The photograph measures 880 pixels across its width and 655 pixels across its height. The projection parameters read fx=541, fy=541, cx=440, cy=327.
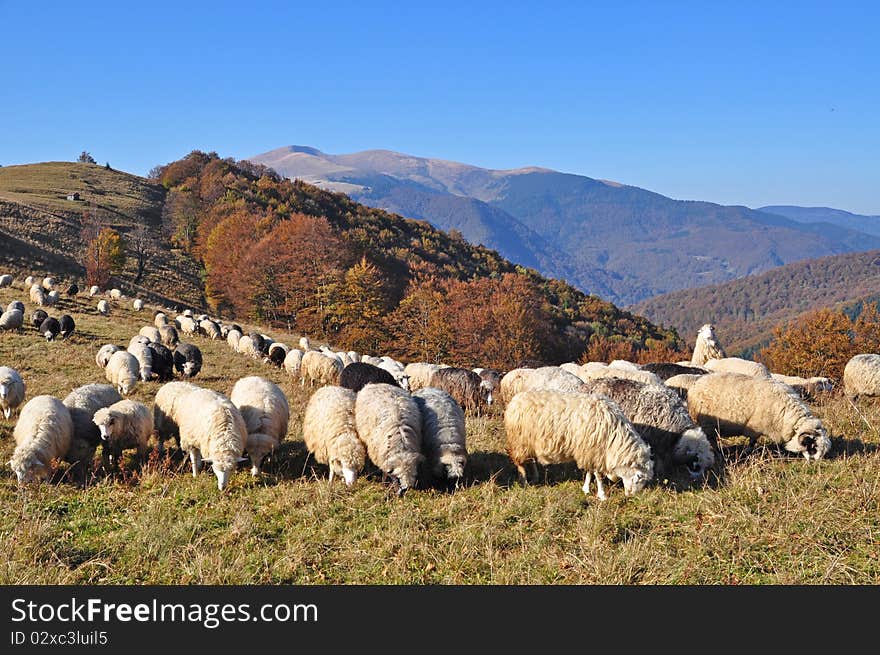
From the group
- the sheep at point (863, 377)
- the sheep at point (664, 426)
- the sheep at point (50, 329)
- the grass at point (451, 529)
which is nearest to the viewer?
the grass at point (451, 529)

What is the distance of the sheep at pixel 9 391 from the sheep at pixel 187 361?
577 centimetres

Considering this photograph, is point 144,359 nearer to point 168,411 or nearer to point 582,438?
point 168,411

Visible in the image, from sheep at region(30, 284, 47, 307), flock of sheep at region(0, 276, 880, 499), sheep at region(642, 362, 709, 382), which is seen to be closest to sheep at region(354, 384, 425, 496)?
flock of sheep at region(0, 276, 880, 499)

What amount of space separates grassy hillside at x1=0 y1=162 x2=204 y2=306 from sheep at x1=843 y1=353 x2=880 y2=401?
47385mm

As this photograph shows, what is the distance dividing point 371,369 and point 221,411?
627cm

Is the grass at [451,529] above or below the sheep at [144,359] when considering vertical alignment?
below

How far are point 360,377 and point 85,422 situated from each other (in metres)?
6.32

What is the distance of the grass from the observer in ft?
17.9

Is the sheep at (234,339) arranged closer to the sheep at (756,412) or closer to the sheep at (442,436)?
the sheep at (442,436)

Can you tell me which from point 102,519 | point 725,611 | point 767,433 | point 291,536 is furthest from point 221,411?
point 767,433

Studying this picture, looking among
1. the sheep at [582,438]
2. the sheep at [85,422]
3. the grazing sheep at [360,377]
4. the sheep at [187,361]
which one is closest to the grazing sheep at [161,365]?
the sheep at [187,361]

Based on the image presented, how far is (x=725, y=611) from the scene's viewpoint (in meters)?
4.77

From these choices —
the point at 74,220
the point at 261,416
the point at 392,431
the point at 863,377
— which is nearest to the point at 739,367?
the point at 863,377

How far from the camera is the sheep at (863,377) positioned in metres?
14.1
